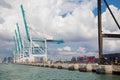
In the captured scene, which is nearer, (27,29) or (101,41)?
(101,41)

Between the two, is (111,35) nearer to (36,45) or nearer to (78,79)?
(78,79)

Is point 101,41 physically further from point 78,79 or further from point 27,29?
point 27,29

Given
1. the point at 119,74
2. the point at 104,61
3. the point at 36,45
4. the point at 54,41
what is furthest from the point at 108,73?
the point at 36,45

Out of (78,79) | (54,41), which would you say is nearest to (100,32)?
(78,79)

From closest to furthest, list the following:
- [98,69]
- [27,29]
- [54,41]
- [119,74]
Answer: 1. [119,74]
2. [98,69]
3. [54,41]
4. [27,29]

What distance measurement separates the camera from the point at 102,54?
69625mm

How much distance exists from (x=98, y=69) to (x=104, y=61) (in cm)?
677

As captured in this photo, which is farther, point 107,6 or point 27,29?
point 27,29

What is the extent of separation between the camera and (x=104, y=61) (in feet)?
229

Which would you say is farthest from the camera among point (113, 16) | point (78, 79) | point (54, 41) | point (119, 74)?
point (54, 41)

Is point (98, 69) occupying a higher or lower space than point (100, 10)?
lower

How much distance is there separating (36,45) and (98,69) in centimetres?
12430

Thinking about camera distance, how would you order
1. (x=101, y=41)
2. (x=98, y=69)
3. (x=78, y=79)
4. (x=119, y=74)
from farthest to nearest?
(x=101, y=41) < (x=98, y=69) < (x=119, y=74) < (x=78, y=79)

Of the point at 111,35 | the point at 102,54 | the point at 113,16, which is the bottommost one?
the point at 102,54
